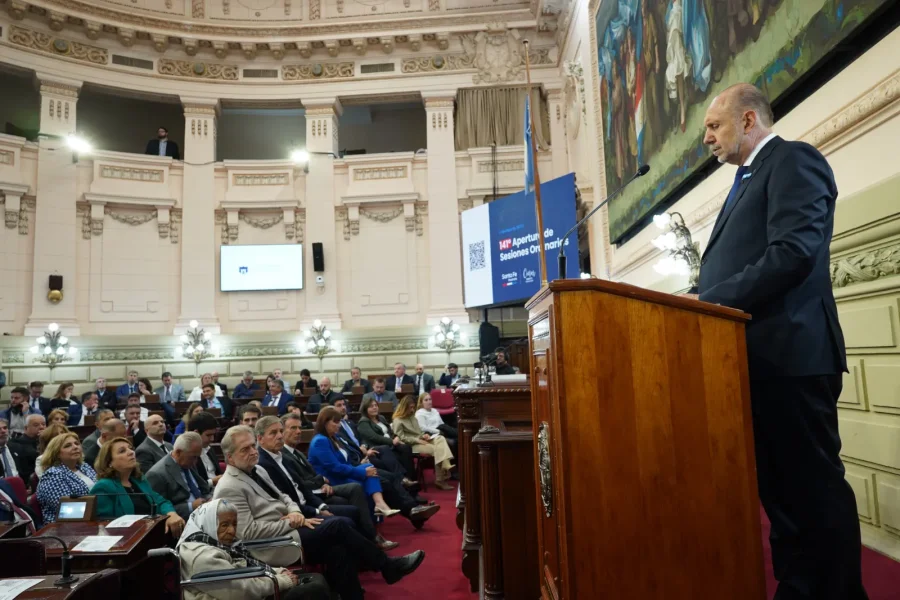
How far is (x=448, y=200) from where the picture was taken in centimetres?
1291

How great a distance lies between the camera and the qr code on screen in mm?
11453

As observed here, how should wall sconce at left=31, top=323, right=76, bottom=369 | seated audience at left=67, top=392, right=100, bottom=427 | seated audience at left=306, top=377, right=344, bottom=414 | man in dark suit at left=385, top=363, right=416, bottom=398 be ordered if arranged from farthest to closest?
1. wall sconce at left=31, top=323, right=76, bottom=369
2. man in dark suit at left=385, top=363, right=416, bottom=398
3. seated audience at left=306, top=377, right=344, bottom=414
4. seated audience at left=67, top=392, right=100, bottom=427

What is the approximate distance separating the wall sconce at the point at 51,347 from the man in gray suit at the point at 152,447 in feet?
27.7

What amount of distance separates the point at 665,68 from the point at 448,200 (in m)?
7.40

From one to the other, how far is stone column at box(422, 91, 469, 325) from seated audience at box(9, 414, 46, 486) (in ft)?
25.1

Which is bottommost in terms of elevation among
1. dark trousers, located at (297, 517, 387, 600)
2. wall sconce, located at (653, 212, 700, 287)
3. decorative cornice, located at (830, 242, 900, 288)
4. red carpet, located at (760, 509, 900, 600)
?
dark trousers, located at (297, 517, 387, 600)

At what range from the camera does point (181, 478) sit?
3914 mm

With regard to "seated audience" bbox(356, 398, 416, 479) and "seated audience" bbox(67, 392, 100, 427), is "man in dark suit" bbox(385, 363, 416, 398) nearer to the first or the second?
"seated audience" bbox(356, 398, 416, 479)

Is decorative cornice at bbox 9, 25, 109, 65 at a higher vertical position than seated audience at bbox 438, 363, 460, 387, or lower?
higher

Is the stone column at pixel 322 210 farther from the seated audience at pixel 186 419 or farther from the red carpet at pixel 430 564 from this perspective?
the red carpet at pixel 430 564

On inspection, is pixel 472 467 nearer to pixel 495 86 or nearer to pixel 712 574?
pixel 712 574

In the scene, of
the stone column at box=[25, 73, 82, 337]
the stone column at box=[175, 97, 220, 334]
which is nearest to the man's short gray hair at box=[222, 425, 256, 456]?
the stone column at box=[175, 97, 220, 334]

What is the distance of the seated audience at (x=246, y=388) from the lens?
1112cm

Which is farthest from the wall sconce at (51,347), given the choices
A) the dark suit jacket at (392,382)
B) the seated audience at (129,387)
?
the dark suit jacket at (392,382)
